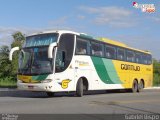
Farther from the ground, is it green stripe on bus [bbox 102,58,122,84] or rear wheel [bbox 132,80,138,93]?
green stripe on bus [bbox 102,58,122,84]

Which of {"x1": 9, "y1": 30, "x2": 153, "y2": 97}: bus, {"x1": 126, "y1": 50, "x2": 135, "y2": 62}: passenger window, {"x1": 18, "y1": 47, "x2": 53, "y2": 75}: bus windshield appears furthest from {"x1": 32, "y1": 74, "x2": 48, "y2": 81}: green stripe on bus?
{"x1": 126, "y1": 50, "x2": 135, "y2": 62}: passenger window

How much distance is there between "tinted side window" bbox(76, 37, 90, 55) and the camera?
2178cm

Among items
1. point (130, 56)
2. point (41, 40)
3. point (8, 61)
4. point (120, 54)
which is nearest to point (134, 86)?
point (130, 56)

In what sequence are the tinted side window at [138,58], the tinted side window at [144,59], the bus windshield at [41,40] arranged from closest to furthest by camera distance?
1. the bus windshield at [41,40]
2. the tinted side window at [138,58]
3. the tinted side window at [144,59]

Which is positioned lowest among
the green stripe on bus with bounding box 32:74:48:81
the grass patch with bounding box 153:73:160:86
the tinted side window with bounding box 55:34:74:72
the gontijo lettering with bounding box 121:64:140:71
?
the grass patch with bounding box 153:73:160:86

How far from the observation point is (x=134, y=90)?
30328 mm

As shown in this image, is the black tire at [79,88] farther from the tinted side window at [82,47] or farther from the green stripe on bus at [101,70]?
the green stripe on bus at [101,70]

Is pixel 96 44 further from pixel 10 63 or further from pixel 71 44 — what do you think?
pixel 10 63

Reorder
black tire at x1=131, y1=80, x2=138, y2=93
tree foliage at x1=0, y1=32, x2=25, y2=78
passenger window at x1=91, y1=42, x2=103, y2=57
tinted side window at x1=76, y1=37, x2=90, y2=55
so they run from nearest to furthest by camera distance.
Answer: tinted side window at x1=76, y1=37, x2=90, y2=55, passenger window at x1=91, y1=42, x2=103, y2=57, black tire at x1=131, y1=80, x2=138, y2=93, tree foliage at x1=0, y1=32, x2=25, y2=78

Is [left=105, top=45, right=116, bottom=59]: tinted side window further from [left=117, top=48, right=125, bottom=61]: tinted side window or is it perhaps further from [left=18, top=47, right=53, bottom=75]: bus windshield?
[left=18, top=47, right=53, bottom=75]: bus windshield

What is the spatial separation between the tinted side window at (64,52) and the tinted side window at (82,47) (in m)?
0.64

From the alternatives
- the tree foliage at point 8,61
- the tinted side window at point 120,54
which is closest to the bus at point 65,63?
the tinted side window at point 120,54

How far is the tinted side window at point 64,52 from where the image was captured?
2048 centimetres

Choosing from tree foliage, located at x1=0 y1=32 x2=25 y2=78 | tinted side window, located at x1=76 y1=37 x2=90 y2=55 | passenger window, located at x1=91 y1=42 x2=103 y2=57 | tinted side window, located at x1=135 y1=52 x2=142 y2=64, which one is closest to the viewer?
tinted side window, located at x1=76 y1=37 x2=90 y2=55
